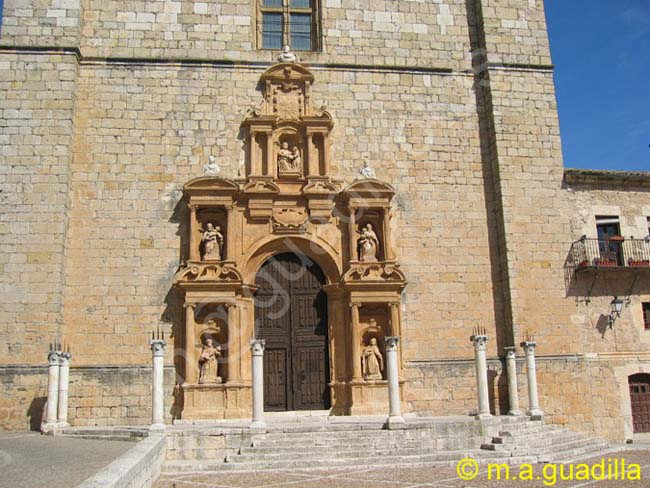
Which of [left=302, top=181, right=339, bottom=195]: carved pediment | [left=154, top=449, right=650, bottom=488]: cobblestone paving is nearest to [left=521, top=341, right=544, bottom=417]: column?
[left=154, top=449, right=650, bottom=488]: cobblestone paving

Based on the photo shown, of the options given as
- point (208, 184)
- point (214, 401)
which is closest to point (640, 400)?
point (214, 401)

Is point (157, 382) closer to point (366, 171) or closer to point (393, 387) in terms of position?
point (393, 387)

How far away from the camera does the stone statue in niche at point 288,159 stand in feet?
45.6

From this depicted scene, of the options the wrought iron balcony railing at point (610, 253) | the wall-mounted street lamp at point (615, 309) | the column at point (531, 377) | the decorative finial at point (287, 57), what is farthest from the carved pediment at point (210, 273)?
the wall-mounted street lamp at point (615, 309)

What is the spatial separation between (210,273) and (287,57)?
4.91 meters

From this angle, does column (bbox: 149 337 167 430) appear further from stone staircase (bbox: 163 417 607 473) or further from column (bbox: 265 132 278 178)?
column (bbox: 265 132 278 178)

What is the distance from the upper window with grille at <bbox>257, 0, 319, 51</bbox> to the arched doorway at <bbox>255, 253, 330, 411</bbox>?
4.80 m

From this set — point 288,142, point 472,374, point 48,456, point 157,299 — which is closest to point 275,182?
point 288,142

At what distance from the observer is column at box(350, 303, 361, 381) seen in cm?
1288

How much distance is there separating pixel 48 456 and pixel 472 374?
26.7 ft

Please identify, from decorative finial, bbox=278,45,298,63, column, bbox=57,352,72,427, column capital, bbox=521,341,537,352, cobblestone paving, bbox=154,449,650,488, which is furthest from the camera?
decorative finial, bbox=278,45,298,63

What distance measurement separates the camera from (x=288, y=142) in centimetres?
1418

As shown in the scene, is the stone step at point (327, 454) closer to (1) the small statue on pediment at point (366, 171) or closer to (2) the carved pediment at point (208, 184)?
(2) the carved pediment at point (208, 184)

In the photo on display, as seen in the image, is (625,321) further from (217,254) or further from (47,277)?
(47,277)
